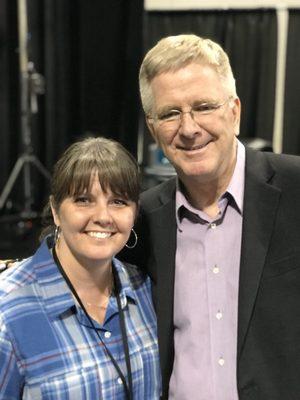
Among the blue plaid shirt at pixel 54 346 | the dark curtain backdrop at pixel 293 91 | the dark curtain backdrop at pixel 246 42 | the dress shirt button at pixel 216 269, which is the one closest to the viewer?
the blue plaid shirt at pixel 54 346

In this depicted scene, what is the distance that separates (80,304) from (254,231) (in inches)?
19.8

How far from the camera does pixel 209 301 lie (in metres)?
1.54

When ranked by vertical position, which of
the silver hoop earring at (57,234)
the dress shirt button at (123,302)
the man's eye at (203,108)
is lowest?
the dress shirt button at (123,302)

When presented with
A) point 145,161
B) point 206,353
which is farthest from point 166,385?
point 145,161

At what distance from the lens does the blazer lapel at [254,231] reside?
4.87 feet

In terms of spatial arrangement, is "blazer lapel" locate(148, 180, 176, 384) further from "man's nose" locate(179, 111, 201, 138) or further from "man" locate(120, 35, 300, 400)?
"man's nose" locate(179, 111, 201, 138)

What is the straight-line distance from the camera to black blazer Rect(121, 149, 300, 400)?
148 cm

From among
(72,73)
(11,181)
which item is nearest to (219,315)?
(11,181)

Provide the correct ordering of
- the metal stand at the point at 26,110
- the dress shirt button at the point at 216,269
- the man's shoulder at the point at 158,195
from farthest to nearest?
the metal stand at the point at 26,110
the man's shoulder at the point at 158,195
the dress shirt button at the point at 216,269

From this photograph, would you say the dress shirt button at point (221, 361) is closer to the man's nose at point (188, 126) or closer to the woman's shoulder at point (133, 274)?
the woman's shoulder at point (133, 274)

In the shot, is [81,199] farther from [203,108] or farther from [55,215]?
[203,108]

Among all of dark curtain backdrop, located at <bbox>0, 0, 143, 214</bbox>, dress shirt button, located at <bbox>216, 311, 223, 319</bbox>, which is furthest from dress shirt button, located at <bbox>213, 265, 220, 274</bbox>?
dark curtain backdrop, located at <bbox>0, 0, 143, 214</bbox>

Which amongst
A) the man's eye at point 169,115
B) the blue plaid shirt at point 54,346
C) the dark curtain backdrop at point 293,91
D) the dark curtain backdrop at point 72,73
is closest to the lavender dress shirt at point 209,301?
the blue plaid shirt at point 54,346

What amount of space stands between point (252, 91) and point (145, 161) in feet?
5.03
